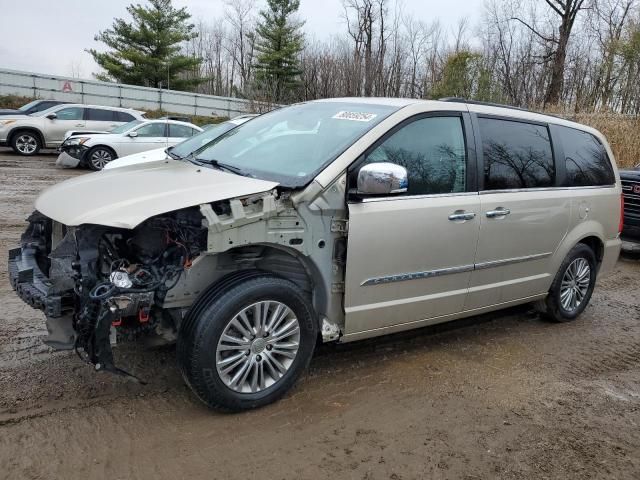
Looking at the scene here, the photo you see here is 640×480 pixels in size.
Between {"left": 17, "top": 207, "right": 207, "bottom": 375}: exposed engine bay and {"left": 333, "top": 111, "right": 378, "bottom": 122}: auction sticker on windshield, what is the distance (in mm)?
1312

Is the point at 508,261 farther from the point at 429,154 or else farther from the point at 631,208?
the point at 631,208

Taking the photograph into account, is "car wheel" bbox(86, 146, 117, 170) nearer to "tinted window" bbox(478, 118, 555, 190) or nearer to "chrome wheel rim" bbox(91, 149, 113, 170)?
"chrome wheel rim" bbox(91, 149, 113, 170)

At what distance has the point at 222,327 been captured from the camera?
2.99m

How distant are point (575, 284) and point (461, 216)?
203 centimetres

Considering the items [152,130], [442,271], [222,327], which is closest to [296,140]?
[442,271]

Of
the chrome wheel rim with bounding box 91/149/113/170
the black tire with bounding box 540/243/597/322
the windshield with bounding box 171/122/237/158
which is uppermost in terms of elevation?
the windshield with bounding box 171/122/237/158

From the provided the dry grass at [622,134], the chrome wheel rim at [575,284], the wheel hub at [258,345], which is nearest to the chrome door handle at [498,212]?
the chrome wheel rim at [575,284]

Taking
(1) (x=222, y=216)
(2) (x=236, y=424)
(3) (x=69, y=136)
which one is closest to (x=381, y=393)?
(2) (x=236, y=424)

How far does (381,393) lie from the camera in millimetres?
3594

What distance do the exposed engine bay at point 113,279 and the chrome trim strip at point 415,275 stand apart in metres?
1.12

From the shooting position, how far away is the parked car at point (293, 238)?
9.70 feet

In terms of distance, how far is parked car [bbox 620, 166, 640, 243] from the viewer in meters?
8.20

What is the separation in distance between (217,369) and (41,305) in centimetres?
99

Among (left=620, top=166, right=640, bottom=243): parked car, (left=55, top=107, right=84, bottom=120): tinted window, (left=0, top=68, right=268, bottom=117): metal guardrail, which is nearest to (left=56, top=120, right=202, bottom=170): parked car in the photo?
(left=55, top=107, right=84, bottom=120): tinted window
